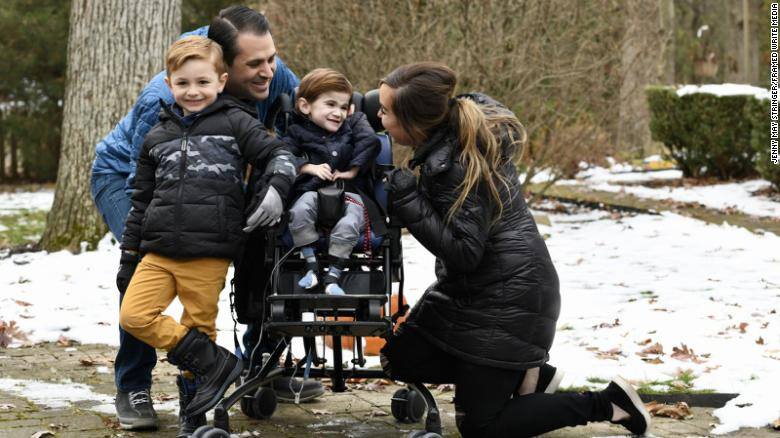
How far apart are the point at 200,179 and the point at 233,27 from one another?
2.47 ft

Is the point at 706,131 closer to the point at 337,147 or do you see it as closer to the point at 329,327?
the point at 337,147

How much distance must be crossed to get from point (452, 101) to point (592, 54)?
7993 millimetres

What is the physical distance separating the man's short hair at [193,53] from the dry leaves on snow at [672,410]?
7.82 feet

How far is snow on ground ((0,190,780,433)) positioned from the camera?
5676 millimetres

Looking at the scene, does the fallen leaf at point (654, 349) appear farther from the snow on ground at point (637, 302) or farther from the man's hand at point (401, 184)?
the man's hand at point (401, 184)

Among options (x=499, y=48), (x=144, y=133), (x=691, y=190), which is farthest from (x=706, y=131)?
(x=144, y=133)

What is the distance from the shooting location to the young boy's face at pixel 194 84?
4.28 meters

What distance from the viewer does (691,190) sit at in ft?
50.0

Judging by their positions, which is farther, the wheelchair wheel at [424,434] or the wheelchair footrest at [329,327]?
the wheelchair wheel at [424,434]

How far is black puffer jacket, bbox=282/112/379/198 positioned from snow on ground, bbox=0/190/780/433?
1.71 metres

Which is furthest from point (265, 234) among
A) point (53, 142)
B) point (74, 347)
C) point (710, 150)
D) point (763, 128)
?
point (53, 142)

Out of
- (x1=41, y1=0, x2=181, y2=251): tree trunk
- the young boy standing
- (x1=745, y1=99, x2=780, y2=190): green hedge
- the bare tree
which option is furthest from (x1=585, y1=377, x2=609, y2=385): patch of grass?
(x1=745, y1=99, x2=780, y2=190): green hedge

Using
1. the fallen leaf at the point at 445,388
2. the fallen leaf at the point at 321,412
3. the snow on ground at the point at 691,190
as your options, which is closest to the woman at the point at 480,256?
the fallen leaf at the point at 321,412

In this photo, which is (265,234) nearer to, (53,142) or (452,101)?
(452,101)
